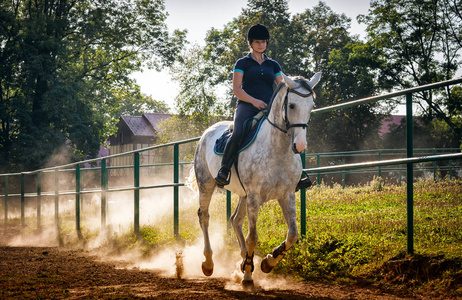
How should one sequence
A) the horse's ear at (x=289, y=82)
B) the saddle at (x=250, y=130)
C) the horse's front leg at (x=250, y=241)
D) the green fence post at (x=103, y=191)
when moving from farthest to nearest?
the green fence post at (x=103, y=191) → the saddle at (x=250, y=130) → the horse's front leg at (x=250, y=241) → the horse's ear at (x=289, y=82)

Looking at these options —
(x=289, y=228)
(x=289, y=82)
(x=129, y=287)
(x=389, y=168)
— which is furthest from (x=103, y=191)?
(x=389, y=168)

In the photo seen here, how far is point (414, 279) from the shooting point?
498 centimetres

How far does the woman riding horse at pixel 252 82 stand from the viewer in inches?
238

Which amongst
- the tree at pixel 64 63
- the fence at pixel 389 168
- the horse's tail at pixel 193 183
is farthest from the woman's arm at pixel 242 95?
the tree at pixel 64 63

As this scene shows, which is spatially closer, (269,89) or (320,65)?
(269,89)

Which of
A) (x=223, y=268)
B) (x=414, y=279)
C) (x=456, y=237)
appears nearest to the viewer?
(x=414, y=279)

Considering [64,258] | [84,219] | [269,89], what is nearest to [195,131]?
[84,219]

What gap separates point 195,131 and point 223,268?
126ft

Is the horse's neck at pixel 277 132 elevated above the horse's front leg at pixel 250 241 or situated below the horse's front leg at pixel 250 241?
above

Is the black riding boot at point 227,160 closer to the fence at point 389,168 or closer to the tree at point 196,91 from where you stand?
the fence at point 389,168

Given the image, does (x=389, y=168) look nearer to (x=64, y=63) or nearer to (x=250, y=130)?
(x=250, y=130)

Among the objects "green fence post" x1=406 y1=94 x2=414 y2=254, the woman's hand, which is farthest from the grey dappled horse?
"green fence post" x1=406 y1=94 x2=414 y2=254

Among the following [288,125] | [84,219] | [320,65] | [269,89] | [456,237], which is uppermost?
[320,65]

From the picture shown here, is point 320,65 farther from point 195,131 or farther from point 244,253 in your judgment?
point 244,253
